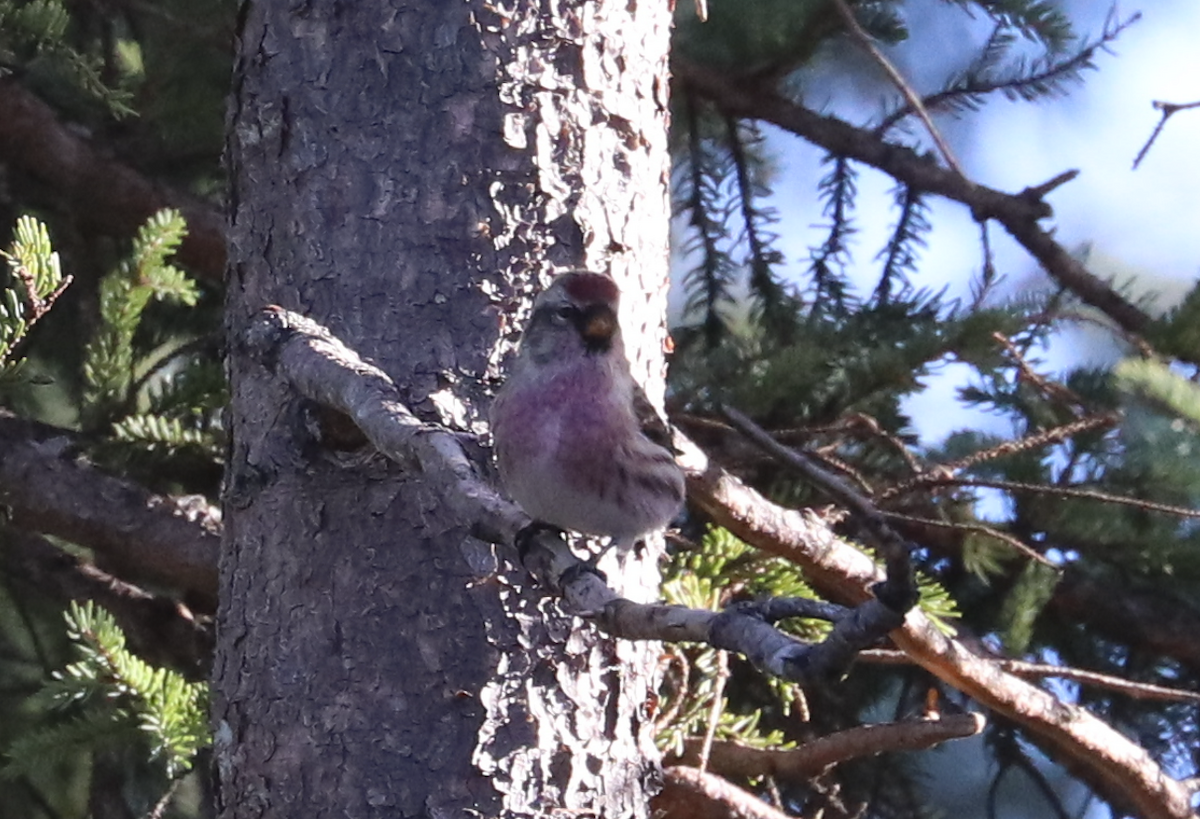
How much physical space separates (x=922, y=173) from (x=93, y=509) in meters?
1.53

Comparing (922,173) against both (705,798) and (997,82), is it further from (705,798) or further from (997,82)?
(705,798)

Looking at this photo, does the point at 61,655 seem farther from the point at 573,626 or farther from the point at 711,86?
the point at 711,86

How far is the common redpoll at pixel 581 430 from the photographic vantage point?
56.6 inches

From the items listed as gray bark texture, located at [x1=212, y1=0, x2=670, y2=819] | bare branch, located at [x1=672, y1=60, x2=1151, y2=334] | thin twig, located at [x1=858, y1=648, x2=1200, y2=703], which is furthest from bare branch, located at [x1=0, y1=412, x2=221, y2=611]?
bare branch, located at [x1=672, y1=60, x2=1151, y2=334]

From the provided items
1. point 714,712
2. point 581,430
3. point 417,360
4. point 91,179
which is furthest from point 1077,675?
Answer: point 91,179

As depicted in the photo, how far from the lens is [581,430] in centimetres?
146

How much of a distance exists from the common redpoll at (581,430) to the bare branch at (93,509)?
761 millimetres

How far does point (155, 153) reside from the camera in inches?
98.7

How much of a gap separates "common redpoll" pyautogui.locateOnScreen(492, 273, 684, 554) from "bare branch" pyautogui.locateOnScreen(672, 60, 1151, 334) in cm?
111

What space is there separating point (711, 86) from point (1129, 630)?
122 cm

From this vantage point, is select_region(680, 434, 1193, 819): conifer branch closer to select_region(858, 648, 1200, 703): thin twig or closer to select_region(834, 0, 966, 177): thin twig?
select_region(858, 648, 1200, 703): thin twig

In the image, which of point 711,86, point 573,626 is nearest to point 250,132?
point 573,626

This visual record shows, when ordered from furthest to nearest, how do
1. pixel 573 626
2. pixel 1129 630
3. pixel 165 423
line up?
pixel 1129 630 < pixel 165 423 < pixel 573 626

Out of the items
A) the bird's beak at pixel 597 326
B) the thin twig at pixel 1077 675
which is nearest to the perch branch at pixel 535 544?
the bird's beak at pixel 597 326
